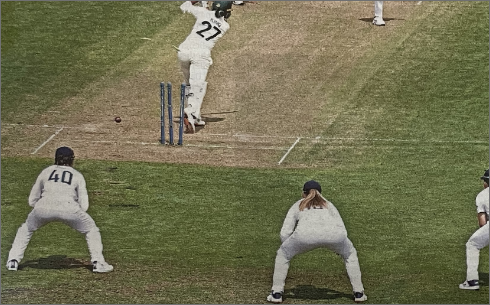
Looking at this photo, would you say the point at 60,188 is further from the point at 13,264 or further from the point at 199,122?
the point at 199,122

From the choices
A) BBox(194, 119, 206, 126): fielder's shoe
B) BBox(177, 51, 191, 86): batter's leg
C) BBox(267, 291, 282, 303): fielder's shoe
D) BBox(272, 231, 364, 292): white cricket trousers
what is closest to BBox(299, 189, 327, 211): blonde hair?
BBox(272, 231, 364, 292): white cricket trousers

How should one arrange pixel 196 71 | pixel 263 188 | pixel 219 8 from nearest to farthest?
pixel 263 188 < pixel 196 71 < pixel 219 8

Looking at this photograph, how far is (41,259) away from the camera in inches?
887

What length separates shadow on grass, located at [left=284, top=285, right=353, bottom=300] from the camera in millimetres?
20812

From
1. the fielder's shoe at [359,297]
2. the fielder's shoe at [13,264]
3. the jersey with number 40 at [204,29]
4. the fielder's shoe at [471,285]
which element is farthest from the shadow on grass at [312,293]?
the jersey with number 40 at [204,29]

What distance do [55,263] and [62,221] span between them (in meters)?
1.43

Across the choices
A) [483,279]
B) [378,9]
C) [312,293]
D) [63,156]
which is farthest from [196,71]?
[483,279]

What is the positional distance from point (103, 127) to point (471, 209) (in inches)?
357

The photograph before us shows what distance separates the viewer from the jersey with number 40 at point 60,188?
21.0 m

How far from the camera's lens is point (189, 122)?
30.6m

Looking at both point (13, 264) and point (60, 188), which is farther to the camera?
point (13, 264)

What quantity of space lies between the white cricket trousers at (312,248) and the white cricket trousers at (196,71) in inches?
415

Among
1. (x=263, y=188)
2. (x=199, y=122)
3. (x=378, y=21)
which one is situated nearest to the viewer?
(x=263, y=188)

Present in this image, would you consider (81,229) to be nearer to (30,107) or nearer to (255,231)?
(255,231)
